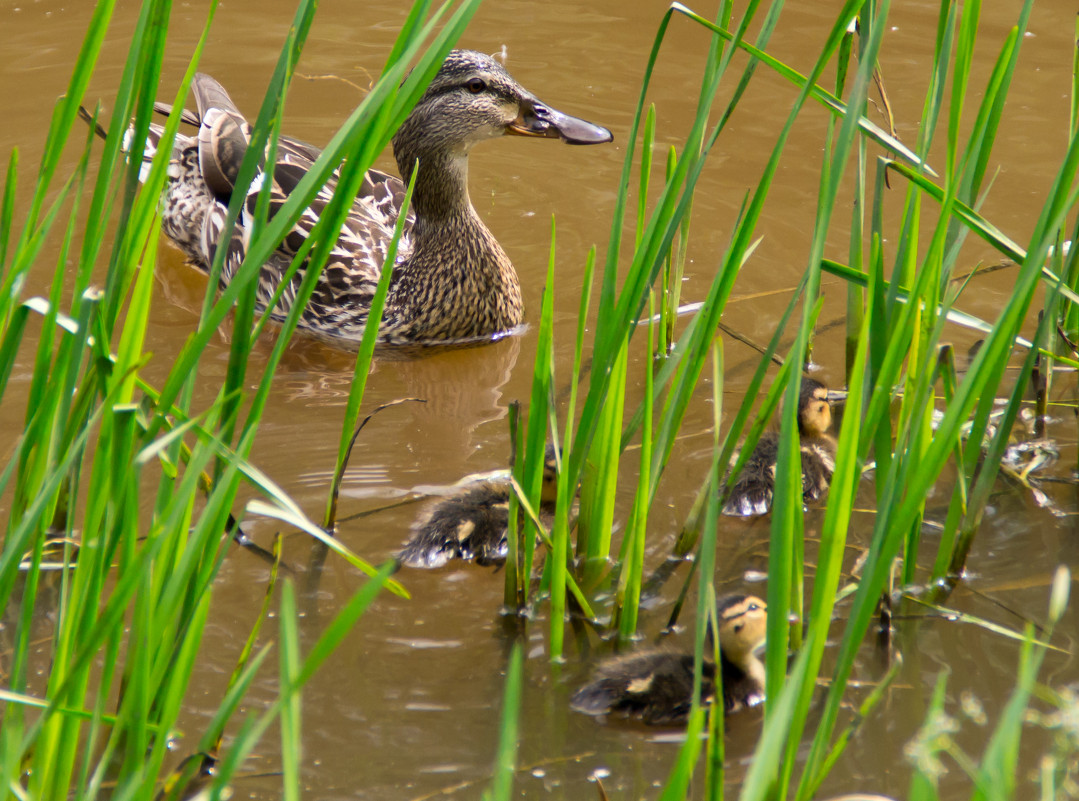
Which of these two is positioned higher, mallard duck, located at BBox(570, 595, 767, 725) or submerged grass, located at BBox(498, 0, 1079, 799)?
submerged grass, located at BBox(498, 0, 1079, 799)

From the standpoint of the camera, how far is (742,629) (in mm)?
1986

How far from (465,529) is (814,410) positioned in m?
0.95

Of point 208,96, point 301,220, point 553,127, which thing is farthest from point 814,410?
point 208,96

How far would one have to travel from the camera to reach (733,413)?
2.98 m

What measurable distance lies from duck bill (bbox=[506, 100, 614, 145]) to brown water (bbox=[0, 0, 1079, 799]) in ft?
1.50

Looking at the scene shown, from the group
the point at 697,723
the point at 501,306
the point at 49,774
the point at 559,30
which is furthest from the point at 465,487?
the point at 559,30

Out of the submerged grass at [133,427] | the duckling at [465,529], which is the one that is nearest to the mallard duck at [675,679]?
the duckling at [465,529]

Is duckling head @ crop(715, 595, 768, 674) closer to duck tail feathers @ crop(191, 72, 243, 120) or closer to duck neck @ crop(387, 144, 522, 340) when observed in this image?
duck neck @ crop(387, 144, 522, 340)

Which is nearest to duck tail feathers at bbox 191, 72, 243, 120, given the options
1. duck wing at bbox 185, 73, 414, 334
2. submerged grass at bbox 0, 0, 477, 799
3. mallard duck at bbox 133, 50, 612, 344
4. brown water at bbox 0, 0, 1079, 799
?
duck wing at bbox 185, 73, 414, 334

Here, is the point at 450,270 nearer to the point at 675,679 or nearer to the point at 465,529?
the point at 465,529

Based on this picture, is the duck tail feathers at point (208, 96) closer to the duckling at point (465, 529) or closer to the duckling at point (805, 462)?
the duckling at point (465, 529)

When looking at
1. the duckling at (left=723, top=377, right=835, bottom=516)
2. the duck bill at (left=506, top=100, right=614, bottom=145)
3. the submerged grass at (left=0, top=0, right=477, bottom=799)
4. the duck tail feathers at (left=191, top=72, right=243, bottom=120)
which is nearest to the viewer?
the submerged grass at (left=0, top=0, right=477, bottom=799)

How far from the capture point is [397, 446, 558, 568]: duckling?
2371mm

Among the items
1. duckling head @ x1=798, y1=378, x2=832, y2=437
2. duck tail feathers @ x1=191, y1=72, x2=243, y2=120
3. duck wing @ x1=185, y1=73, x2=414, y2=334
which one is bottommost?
duckling head @ x1=798, y1=378, x2=832, y2=437
